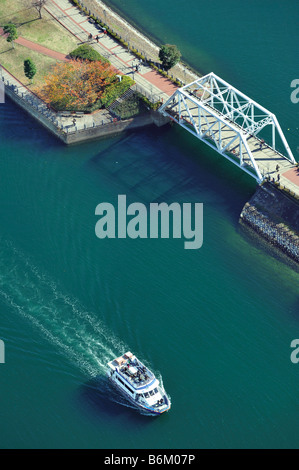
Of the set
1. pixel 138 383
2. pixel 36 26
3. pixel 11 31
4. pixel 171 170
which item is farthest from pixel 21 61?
pixel 138 383

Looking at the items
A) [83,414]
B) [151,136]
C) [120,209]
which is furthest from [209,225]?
[83,414]

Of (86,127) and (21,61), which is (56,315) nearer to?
(86,127)

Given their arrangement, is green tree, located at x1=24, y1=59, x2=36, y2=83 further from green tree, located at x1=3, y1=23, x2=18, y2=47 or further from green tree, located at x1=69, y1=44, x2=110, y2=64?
green tree, located at x1=3, y1=23, x2=18, y2=47

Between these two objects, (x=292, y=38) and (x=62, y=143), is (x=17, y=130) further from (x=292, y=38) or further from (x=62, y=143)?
(x=292, y=38)

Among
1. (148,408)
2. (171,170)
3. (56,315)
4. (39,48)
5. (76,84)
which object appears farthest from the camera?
(39,48)

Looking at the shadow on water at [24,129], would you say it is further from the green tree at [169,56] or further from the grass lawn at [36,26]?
the green tree at [169,56]

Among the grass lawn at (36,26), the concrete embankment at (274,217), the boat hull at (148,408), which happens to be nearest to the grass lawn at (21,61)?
the grass lawn at (36,26)
